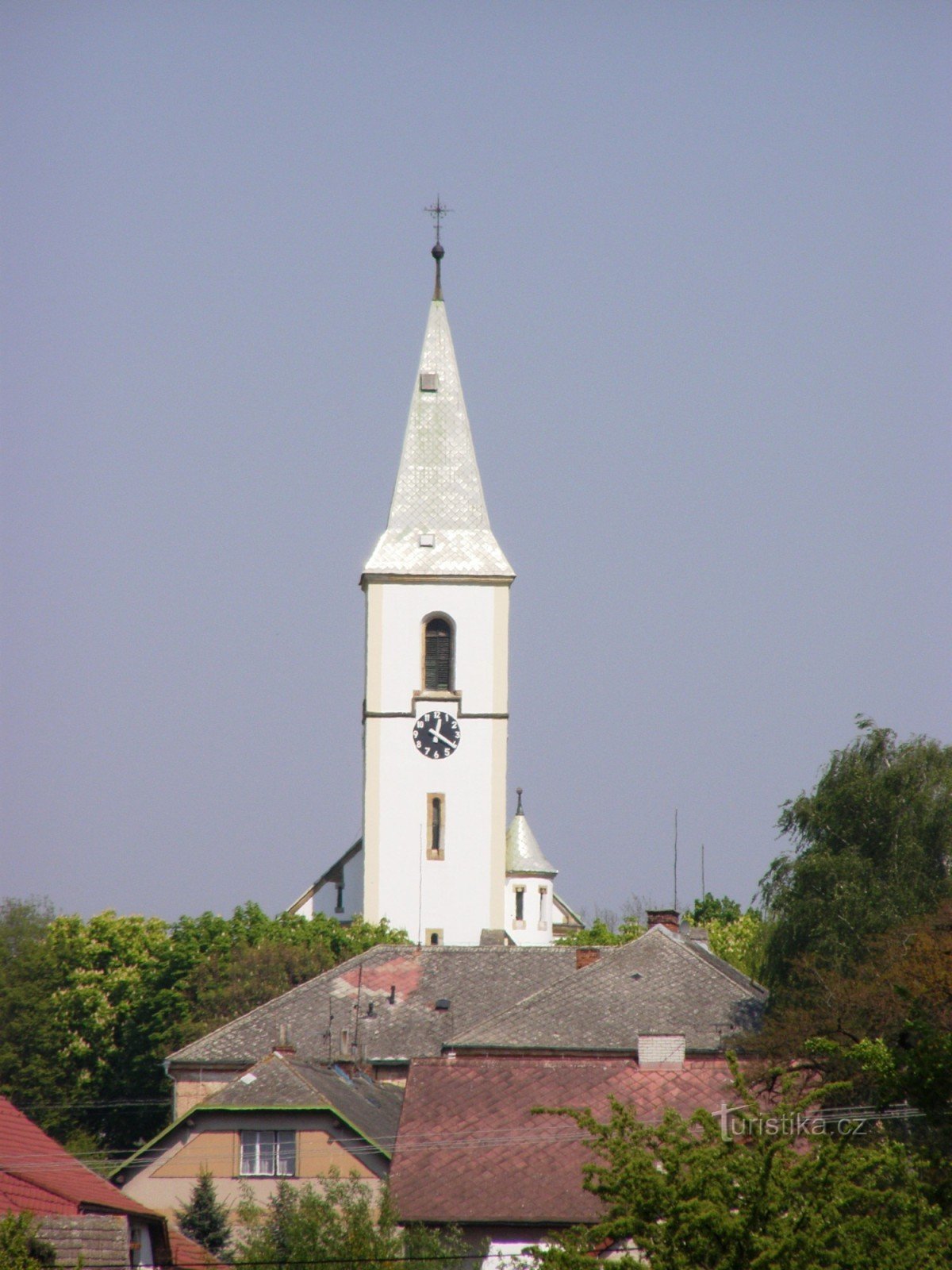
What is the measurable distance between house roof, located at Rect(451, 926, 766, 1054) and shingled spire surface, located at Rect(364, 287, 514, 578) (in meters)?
19.4

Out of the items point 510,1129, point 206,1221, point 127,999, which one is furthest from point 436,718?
point 206,1221

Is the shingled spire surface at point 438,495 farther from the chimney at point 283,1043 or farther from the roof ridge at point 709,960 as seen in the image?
the chimney at point 283,1043

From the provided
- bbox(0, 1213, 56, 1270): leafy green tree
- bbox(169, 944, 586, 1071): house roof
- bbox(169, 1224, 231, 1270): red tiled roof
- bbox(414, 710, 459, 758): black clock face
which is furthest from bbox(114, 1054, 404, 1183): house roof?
bbox(414, 710, 459, 758): black clock face

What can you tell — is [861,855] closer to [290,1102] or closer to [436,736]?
[290,1102]

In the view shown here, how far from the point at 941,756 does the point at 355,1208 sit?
1775 cm

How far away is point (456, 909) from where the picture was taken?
2660 inches

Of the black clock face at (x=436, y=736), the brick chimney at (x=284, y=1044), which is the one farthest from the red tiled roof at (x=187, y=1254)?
the black clock face at (x=436, y=736)

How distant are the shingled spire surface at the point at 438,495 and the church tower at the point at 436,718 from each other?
45 millimetres

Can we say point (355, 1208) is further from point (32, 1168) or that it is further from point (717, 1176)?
point (717, 1176)

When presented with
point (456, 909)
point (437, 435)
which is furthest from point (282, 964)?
point (437, 435)

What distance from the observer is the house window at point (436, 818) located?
68.1 meters

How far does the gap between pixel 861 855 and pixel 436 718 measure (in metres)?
24.4

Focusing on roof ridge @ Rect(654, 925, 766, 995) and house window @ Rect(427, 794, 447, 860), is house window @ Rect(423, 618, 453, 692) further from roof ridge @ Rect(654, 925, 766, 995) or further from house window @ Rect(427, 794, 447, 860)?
roof ridge @ Rect(654, 925, 766, 995)

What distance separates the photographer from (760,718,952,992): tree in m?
44.5
